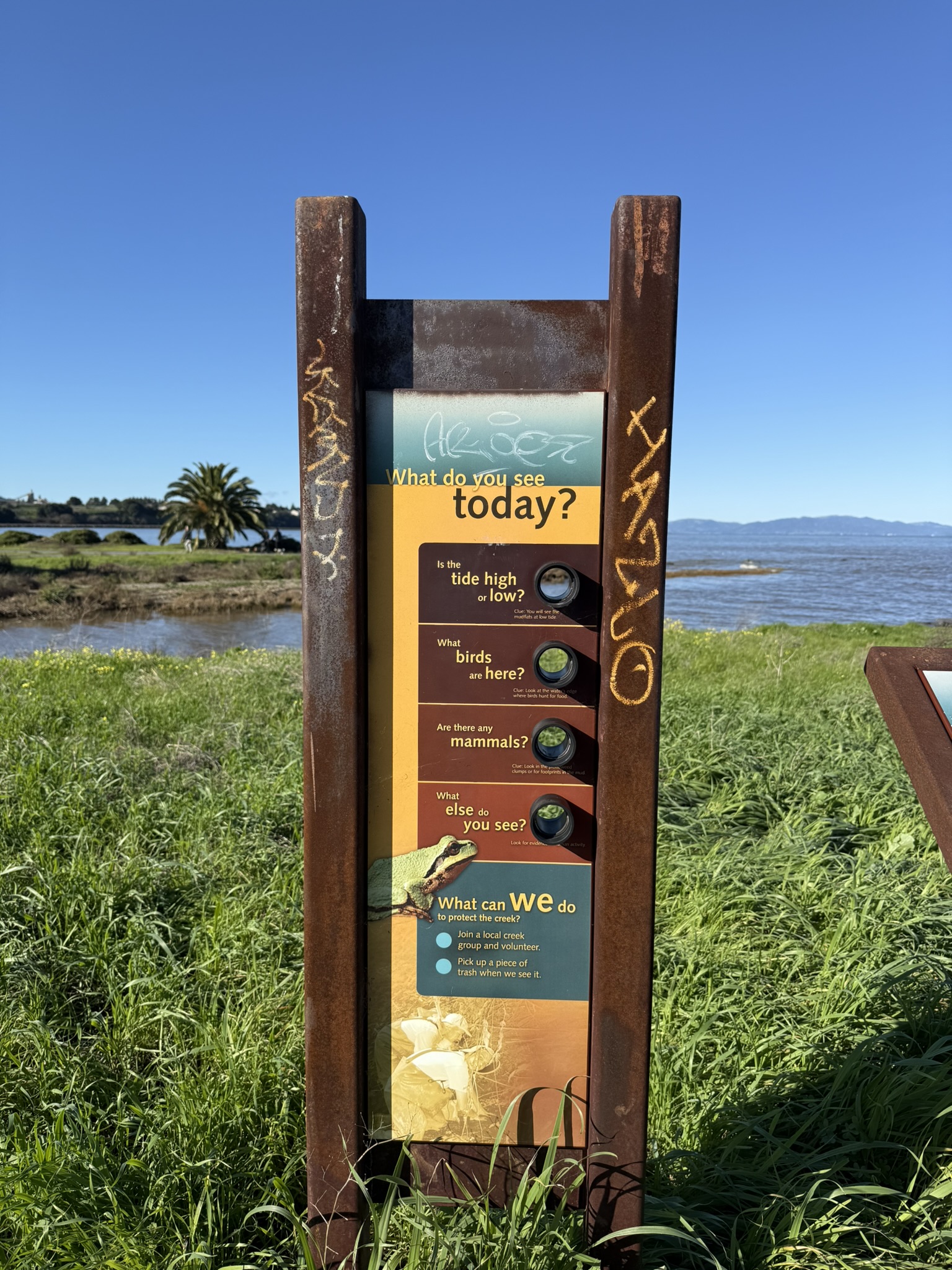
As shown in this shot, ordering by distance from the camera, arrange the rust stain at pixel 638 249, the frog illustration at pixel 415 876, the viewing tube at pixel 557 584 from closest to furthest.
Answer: the rust stain at pixel 638 249 < the viewing tube at pixel 557 584 < the frog illustration at pixel 415 876

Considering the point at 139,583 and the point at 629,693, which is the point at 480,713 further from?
the point at 139,583

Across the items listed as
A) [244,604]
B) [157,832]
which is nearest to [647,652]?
[157,832]

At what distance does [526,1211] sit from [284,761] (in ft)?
12.4

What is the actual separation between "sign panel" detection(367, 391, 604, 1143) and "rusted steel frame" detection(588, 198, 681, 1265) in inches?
2.3

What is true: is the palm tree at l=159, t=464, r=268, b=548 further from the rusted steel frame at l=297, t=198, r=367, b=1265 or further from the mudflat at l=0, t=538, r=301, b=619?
the rusted steel frame at l=297, t=198, r=367, b=1265

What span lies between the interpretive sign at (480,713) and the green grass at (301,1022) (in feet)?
0.81

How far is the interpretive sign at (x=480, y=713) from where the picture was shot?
1.56 metres

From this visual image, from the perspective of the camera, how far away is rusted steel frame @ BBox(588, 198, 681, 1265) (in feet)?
4.94

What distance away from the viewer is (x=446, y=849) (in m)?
1.70

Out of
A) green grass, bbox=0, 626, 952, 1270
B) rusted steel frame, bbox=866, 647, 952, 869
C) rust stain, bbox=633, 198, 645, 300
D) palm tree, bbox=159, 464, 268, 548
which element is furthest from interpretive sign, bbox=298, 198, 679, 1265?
palm tree, bbox=159, 464, 268, 548

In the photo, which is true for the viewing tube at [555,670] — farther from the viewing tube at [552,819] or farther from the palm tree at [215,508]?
the palm tree at [215,508]

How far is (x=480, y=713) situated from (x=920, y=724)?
99 cm

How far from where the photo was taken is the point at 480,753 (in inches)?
66.6

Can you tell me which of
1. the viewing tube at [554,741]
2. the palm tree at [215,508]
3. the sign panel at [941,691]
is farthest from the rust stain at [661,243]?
the palm tree at [215,508]
